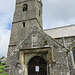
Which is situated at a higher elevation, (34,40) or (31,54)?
(34,40)

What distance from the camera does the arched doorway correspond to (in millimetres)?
8195

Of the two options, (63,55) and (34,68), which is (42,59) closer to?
(34,68)

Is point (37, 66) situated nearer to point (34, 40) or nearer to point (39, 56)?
point (39, 56)

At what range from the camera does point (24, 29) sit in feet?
54.0

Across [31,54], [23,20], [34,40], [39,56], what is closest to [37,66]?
[39,56]

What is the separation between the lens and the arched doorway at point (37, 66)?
820 cm

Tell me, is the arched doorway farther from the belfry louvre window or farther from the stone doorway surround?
the belfry louvre window

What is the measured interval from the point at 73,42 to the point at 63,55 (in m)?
5.29

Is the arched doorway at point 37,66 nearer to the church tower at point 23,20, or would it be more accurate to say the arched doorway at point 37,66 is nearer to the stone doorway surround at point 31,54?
the stone doorway surround at point 31,54

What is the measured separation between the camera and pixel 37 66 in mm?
8352

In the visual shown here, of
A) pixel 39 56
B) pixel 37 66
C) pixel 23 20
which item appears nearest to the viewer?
pixel 37 66

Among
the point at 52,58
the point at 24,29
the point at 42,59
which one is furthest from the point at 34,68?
Result: the point at 24,29

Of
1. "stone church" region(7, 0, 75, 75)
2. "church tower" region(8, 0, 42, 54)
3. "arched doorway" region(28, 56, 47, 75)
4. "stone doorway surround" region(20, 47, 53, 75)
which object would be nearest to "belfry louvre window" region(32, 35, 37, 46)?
"stone church" region(7, 0, 75, 75)

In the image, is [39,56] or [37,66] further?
[39,56]
